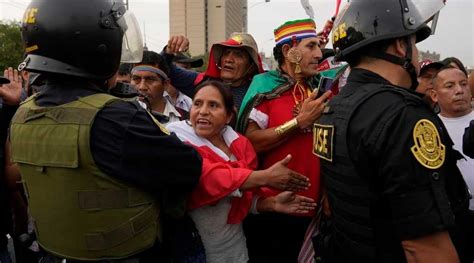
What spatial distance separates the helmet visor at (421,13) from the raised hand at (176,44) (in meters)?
2.32

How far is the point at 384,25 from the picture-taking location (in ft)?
5.95

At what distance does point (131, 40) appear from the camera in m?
2.16

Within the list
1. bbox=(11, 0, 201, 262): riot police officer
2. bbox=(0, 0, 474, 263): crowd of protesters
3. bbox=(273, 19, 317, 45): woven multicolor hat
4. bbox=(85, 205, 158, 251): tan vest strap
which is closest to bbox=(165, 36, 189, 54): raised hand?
bbox=(273, 19, 317, 45): woven multicolor hat

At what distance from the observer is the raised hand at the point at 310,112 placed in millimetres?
2539

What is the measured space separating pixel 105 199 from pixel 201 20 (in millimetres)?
70336

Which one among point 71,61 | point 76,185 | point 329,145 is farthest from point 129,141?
point 329,145

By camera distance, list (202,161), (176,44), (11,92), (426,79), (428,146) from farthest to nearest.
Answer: (426,79) < (176,44) < (11,92) < (202,161) < (428,146)

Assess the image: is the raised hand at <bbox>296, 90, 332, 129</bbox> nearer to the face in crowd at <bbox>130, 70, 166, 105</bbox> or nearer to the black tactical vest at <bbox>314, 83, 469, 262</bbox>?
the black tactical vest at <bbox>314, 83, 469, 262</bbox>

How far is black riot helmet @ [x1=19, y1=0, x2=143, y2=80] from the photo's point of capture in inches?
70.2

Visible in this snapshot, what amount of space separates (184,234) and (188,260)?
0.47 feet

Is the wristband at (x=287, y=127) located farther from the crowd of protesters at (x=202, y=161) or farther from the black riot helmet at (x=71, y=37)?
the black riot helmet at (x=71, y=37)

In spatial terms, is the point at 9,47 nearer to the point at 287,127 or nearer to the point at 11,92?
the point at 11,92

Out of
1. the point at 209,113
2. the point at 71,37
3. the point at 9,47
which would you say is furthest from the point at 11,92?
the point at 9,47

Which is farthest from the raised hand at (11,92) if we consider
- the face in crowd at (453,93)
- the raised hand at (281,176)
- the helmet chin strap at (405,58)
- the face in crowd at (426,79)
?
the face in crowd at (426,79)
